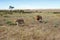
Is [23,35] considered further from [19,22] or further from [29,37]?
[19,22]

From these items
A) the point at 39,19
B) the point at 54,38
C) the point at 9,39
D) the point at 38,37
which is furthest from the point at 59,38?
the point at 39,19

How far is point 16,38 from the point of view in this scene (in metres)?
10.7

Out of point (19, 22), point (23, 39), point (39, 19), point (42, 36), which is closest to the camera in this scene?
point (23, 39)

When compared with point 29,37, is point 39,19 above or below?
below

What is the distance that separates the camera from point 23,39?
409 inches

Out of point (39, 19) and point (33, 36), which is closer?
point (33, 36)

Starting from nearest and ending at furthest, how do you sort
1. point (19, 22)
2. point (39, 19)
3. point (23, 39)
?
point (23, 39), point (19, 22), point (39, 19)

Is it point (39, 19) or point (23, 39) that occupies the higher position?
point (23, 39)

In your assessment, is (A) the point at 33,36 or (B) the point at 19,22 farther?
(B) the point at 19,22

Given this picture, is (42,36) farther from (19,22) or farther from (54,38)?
(19,22)

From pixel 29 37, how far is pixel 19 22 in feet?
37.6

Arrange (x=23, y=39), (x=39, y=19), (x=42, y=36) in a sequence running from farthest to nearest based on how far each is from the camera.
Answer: (x=39, y=19) → (x=42, y=36) → (x=23, y=39)

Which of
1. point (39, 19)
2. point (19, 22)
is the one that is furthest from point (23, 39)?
point (39, 19)

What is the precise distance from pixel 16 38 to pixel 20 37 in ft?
0.74
